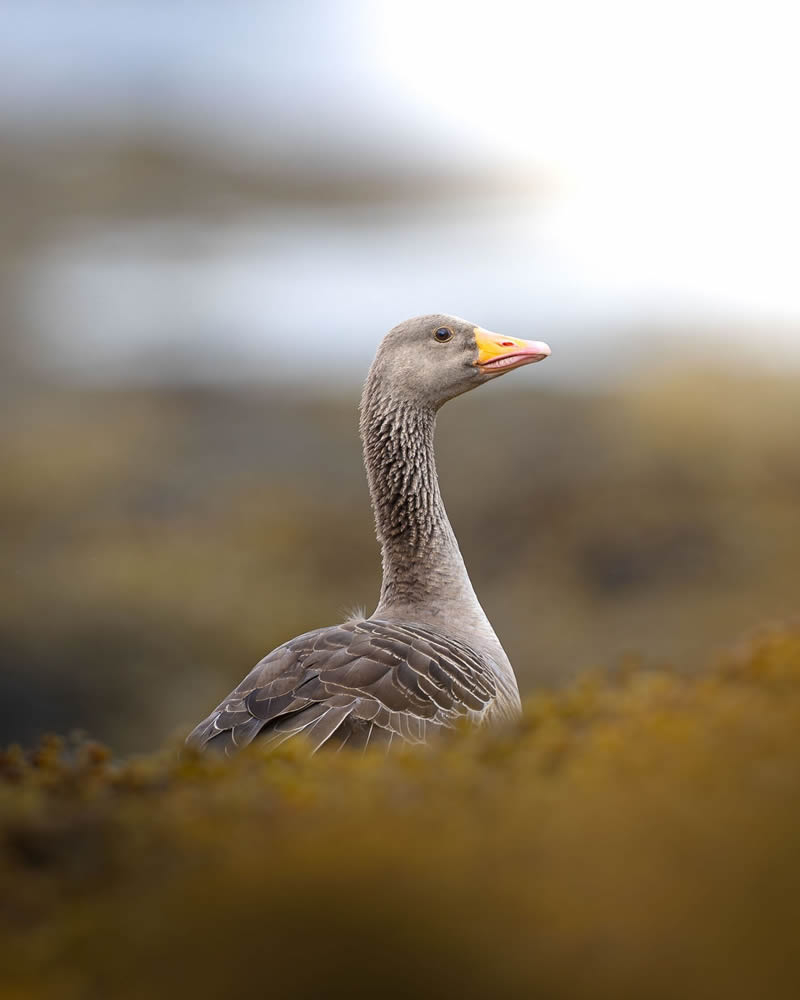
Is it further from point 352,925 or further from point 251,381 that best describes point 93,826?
point 251,381

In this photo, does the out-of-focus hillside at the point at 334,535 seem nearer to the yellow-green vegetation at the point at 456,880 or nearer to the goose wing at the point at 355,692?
the goose wing at the point at 355,692

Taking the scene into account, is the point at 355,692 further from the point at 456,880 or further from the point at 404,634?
the point at 456,880

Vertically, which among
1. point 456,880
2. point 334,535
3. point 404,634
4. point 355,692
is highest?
point 334,535

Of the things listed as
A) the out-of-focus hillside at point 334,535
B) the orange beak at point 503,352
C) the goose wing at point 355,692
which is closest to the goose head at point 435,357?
the orange beak at point 503,352

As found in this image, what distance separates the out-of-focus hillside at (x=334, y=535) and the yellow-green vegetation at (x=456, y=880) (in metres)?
13.9

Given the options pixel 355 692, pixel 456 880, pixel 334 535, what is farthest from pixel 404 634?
pixel 334 535

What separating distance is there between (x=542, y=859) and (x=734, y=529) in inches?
788

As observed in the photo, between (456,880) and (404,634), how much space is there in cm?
454

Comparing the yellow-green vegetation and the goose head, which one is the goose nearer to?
the goose head

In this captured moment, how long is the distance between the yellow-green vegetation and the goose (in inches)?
103

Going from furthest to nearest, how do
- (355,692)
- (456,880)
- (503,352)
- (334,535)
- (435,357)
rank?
(334,535)
(435,357)
(503,352)
(355,692)
(456,880)

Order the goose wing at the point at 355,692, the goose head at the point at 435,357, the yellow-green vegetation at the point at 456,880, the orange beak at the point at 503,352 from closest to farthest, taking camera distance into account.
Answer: the yellow-green vegetation at the point at 456,880 → the goose wing at the point at 355,692 → the orange beak at the point at 503,352 → the goose head at the point at 435,357

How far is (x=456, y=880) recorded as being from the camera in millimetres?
2768

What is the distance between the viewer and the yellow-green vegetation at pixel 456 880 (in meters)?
2.49
